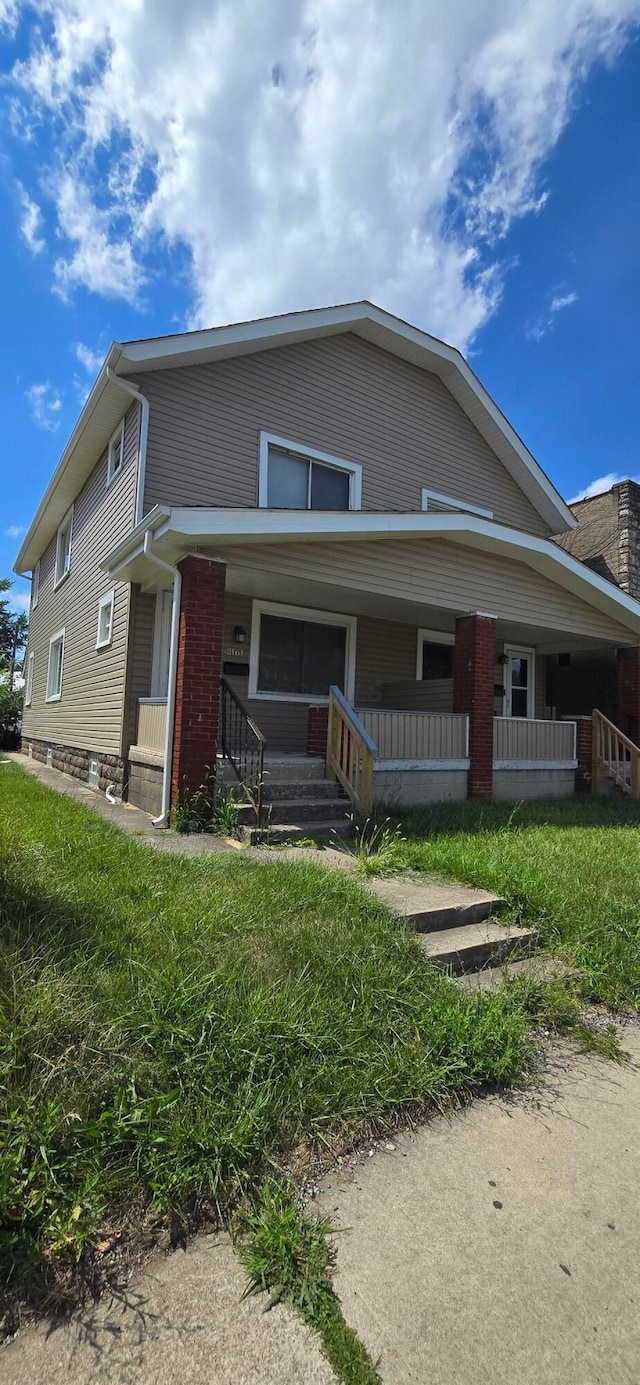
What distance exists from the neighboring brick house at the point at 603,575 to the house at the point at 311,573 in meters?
1.96

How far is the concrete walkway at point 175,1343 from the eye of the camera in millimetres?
1498

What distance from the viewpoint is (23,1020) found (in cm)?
239

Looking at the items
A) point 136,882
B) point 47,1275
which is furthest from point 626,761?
point 47,1275

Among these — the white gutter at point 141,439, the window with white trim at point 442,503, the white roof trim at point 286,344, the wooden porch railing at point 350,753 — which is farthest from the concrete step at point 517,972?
the window with white trim at point 442,503

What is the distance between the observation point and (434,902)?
4.45m

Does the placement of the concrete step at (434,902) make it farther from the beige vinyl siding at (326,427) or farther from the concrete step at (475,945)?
the beige vinyl siding at (326,427)

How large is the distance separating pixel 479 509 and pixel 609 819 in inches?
264

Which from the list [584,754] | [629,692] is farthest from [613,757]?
[629,692]

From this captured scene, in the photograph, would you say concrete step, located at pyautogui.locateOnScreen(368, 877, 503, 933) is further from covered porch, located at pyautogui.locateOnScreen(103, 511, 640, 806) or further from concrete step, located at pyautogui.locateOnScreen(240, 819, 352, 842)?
covered porch, located at pyautogui.locateOnScreen(103, 511, 640, 806)

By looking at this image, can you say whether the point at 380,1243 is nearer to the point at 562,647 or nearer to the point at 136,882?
the point at 136,882

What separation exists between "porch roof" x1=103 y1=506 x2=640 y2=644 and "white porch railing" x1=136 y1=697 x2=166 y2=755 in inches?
64.0

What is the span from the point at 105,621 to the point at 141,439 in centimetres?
300

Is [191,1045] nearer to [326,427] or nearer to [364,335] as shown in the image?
[326,427]

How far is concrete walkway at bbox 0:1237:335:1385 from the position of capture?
1.50 metres
